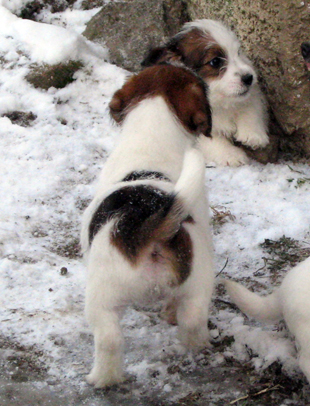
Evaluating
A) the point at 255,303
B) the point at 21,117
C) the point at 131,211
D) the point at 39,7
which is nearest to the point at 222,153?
the point at 21,117

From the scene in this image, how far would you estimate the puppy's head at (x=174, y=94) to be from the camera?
3500mm

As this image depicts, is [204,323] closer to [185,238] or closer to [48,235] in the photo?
[185,238]

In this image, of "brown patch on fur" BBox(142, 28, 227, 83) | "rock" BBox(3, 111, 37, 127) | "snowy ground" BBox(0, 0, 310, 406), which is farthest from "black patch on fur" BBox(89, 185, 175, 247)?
"rock" BBox(3, 111, 37, 127)

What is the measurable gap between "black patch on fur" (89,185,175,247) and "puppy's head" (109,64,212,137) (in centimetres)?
78

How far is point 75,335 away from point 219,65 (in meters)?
3.08

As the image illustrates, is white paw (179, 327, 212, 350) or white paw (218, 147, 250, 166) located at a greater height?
white paw (179, 327, 212, 350)

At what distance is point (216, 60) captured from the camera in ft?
17.7

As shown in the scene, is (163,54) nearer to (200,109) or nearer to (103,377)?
(200,109)

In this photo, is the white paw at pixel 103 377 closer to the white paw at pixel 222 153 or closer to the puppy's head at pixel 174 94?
the puppy's head at pixel 174 94

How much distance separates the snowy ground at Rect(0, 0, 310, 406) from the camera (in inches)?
118

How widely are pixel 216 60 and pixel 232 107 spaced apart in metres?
0.52

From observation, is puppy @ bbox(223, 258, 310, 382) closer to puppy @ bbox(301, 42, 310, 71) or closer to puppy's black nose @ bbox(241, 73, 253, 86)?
puppy @ bbox(301, 42, 310, 71)

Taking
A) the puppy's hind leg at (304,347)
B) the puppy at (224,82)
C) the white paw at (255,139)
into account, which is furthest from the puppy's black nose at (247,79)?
the puppy's hind leg at (304,347)

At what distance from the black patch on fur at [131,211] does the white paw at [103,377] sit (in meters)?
0.63
